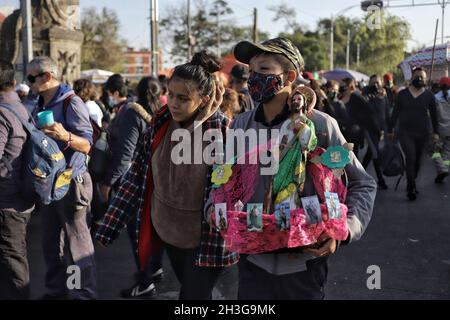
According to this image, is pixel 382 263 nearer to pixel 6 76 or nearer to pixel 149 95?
pixel 149 95

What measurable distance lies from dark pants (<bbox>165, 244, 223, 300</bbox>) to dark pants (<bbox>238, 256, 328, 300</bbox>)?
17.7 inches

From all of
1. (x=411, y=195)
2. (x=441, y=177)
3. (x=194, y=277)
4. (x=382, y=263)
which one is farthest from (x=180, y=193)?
(x=441, y=177)

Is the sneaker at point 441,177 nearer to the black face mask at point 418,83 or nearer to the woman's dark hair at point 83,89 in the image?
the black face mask at point 418,83

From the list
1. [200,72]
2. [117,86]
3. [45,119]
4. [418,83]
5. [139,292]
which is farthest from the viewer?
[418,83]

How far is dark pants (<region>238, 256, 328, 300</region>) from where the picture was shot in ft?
7.40

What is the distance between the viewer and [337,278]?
4551mm

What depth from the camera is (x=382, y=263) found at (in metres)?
4.94

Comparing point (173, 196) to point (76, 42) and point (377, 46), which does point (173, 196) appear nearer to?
point (76, 42)

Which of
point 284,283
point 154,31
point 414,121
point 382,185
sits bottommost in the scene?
point 382,185

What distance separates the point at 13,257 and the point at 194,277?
142 cm

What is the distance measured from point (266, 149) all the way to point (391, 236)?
13.3 ft

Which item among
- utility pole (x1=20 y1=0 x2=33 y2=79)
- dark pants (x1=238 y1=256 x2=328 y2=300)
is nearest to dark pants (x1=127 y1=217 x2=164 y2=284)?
dark pants (x1=238 y1=256 x2=328 y2=300)

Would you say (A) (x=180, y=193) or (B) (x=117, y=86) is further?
(B) (x=117, y=86)

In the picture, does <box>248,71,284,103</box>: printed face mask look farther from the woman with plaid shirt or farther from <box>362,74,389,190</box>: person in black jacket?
<box>362,74,389,190</box>: person in black jacket
